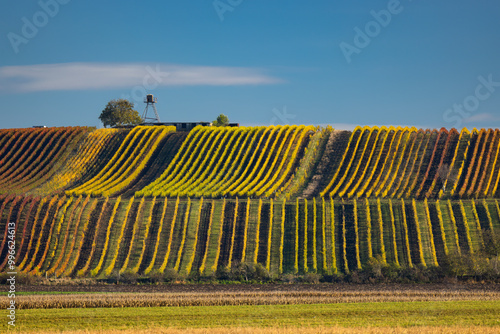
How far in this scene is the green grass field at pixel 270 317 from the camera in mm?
37156

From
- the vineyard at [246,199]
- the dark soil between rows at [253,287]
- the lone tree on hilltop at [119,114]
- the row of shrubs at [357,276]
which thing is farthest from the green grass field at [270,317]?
the lone tree on hilltop at [119,114]

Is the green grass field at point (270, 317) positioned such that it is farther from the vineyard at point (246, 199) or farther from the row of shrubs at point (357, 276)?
the vineyard at point (246, 199)

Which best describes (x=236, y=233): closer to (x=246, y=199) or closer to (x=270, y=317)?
(x=246, y=199)

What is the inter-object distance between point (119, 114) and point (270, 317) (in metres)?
95.3

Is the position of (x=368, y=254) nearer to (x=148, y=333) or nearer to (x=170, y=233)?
(x=170, y=233)

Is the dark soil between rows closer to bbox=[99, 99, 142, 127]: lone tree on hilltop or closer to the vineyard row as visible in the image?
the vineyard row

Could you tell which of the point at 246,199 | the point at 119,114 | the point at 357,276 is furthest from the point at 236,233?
the point at 119,114

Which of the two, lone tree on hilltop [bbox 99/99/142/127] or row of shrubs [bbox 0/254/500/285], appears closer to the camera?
row of shrubs [bbox 0/254/500/285]

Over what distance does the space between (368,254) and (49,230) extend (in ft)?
113

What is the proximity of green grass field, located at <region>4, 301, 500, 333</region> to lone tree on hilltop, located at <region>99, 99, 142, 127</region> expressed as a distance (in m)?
89.1

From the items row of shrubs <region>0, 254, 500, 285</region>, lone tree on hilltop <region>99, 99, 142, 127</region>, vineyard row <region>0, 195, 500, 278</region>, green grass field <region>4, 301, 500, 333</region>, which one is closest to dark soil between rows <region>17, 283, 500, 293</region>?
→ row of shrubs <region>0, 254, 500, 285</region>

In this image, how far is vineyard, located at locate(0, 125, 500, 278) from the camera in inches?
2559

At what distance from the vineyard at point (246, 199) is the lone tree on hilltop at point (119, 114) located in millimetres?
15994

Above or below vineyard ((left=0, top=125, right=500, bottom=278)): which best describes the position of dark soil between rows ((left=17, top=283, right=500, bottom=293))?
below
